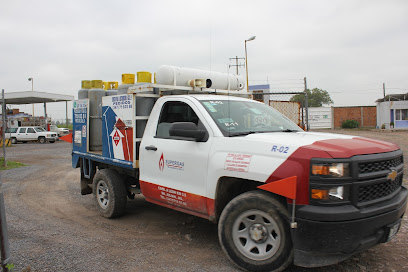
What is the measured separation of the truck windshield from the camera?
4160 mm

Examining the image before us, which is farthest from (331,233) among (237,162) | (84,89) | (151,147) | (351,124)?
(351,124)

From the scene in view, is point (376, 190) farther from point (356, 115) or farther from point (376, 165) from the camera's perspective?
point (356, 115)

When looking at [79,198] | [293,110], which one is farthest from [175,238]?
[293,110]

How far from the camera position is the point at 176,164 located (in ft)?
14.4

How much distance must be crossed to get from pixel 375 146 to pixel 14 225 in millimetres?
5303

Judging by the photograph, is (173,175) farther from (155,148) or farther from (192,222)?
(192,222)

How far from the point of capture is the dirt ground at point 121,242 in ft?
12.6

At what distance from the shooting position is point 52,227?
532 cm

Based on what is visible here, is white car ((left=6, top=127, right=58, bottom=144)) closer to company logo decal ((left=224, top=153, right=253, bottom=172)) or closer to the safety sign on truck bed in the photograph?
the safety sign on truck bed

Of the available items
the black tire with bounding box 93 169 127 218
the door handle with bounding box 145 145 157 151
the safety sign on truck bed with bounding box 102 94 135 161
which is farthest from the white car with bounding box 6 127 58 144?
the door handle with bounding box 145 145 157 151

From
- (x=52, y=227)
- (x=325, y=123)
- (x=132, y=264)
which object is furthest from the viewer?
(x=325, y=123)

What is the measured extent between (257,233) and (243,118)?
1550 mm

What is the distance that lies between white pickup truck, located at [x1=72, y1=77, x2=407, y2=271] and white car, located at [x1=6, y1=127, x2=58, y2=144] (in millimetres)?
26053

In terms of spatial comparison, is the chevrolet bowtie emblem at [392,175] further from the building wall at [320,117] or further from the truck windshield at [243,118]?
the building wall at [320,117]
